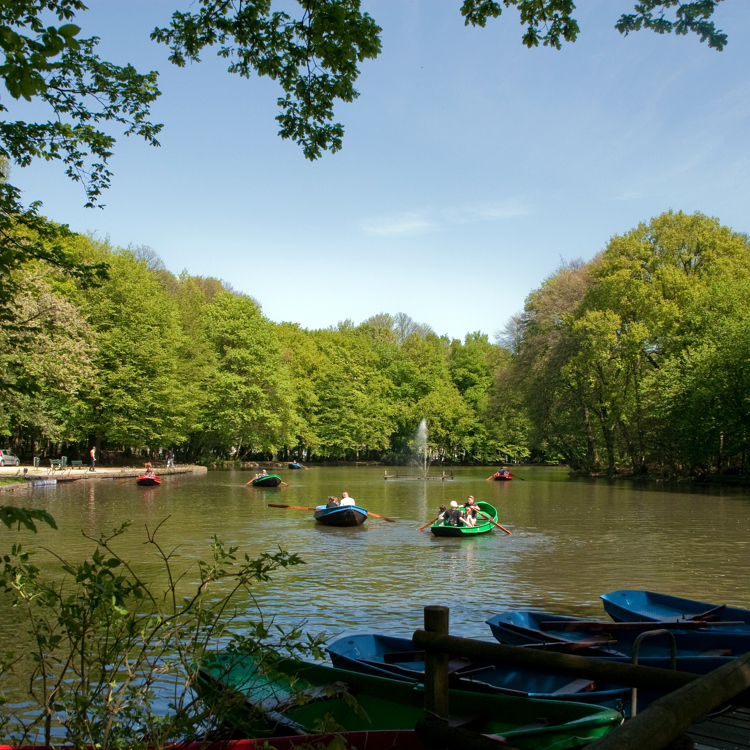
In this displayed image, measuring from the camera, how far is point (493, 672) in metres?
6.17

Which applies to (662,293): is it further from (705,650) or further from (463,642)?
(463,642)

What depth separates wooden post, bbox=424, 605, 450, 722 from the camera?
391cm

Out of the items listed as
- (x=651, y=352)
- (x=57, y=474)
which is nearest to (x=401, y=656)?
(x=57, y=474)

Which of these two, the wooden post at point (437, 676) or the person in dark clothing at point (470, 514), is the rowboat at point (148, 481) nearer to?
the person in dark clothing at point (470, 514)

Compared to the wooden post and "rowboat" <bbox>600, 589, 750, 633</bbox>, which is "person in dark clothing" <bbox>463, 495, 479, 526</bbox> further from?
the wooden post

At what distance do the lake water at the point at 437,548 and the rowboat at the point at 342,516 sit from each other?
34 centimetres

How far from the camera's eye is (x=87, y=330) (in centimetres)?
3891

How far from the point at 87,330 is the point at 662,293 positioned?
32.2m

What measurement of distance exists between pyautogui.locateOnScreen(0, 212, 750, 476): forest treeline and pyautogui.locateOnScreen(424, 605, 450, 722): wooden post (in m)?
21.9

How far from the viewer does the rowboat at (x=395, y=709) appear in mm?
4469

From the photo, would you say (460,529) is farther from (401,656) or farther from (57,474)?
(57,474)

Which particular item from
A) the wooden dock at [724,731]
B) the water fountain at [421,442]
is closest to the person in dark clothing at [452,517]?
the wooden dock at [724,731]

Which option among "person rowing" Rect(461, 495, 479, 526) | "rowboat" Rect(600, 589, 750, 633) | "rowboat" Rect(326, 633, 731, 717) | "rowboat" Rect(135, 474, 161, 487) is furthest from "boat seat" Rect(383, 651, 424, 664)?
"rowboat" Rect(135, 474, 161, 487)

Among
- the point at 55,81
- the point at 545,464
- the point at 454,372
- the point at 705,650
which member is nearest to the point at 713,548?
the point at 705,650
